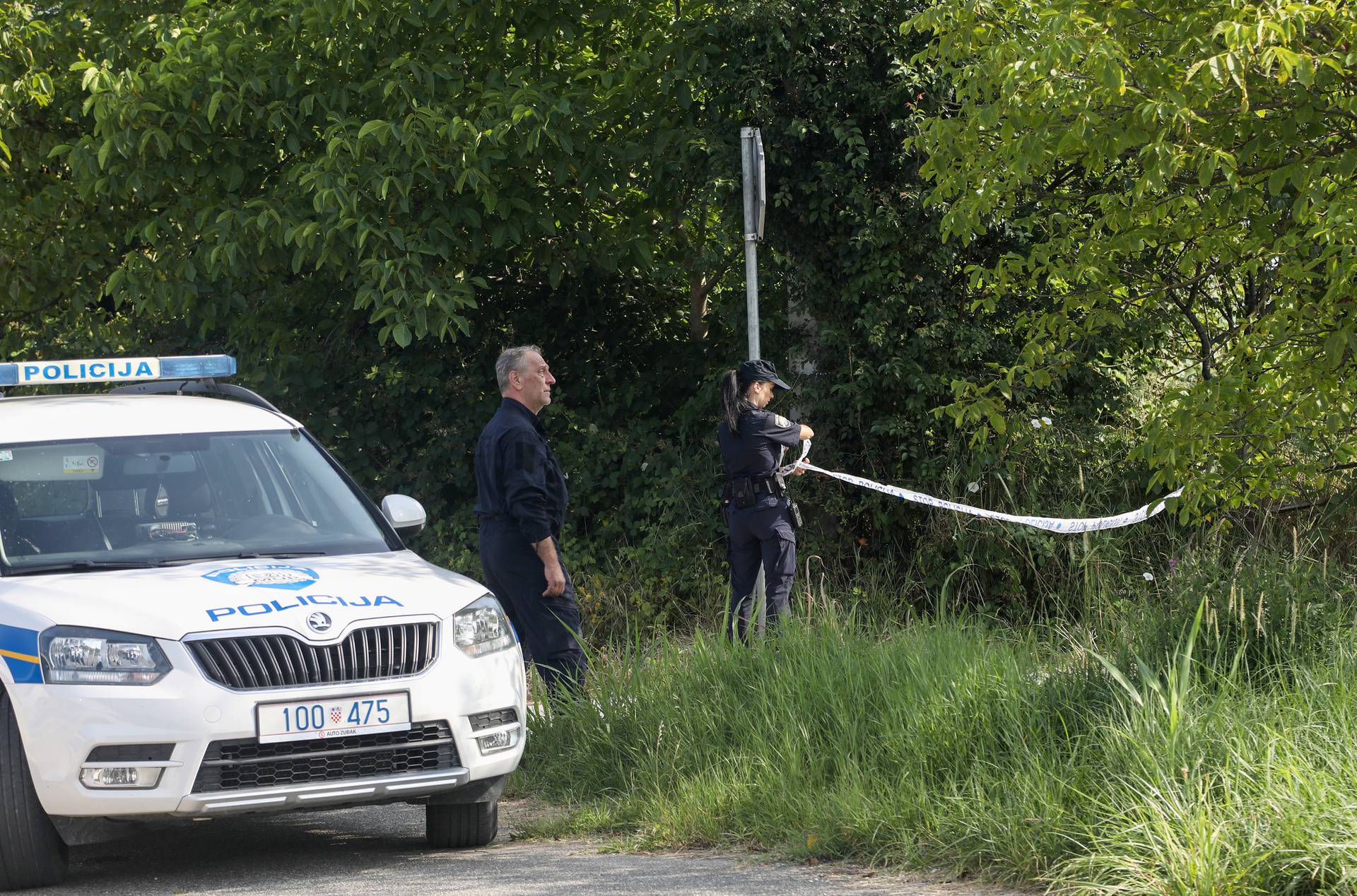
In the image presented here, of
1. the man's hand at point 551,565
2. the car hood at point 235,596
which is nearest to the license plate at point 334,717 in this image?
the car hood at point 235,596

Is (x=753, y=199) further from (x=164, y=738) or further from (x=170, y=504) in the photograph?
(x=164, y=738)

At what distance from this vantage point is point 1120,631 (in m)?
6.12

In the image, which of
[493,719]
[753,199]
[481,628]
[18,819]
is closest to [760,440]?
[753,199]

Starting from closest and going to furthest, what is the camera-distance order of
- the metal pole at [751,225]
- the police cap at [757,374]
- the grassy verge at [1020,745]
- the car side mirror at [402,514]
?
the grassy verge at [1020,745] < the car side mirror at [402,514] < the metal pole at [751,225] < the police cap at [757,374]

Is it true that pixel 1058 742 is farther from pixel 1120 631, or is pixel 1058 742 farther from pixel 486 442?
pixel 486 442

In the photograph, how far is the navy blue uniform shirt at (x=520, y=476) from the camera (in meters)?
7.21

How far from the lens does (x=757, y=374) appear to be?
27.7 ft

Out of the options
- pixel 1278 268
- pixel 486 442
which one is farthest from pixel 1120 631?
pixel 486 442

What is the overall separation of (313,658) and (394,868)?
3.06ft

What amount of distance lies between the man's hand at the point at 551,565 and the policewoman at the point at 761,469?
1.55 metres

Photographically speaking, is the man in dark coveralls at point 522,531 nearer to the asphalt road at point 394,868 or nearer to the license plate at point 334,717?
the asphalt road at point 394,868

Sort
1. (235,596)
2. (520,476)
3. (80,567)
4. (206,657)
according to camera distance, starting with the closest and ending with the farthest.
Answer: (206,657) → (235,596) → (80,567) → (520,476)

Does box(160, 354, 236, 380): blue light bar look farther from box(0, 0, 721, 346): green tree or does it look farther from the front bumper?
box(0, 0, 721, 346): green tree

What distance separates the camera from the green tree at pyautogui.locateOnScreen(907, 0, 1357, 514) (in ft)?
19.1
